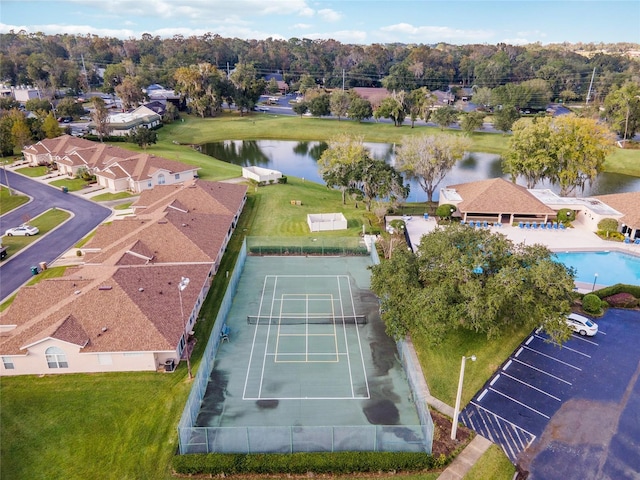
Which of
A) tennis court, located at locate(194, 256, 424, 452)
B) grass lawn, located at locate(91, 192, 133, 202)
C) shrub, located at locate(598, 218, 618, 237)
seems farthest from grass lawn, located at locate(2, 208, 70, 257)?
shrub, located at locate(598, 218, 618, 237)

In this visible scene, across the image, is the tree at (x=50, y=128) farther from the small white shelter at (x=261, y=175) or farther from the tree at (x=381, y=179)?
the tree at (x=381, y=179)

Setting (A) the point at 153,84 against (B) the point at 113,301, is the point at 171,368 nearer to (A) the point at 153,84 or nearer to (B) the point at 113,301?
(B) the point at 113,301

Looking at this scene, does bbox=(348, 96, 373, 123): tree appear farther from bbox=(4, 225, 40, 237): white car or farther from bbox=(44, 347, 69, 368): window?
bbox=(44, 347, 69, 368): window

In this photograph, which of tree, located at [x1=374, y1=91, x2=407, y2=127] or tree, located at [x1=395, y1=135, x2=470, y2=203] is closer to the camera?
tree, located at [x1=395, y1=135, x2=470, y2=203]

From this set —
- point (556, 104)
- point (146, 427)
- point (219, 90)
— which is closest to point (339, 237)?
point (146, 427)

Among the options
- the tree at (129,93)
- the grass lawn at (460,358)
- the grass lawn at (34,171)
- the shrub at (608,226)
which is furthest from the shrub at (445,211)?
the tree at (129,93)

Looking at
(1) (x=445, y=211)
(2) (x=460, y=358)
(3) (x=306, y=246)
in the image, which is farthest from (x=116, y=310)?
(1) (x=445, y=211)

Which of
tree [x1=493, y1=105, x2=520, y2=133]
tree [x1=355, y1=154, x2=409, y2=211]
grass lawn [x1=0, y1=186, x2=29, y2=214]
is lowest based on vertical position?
grass lawn [x1=0, y1=186, x2=29, y2=214]
